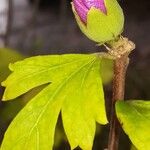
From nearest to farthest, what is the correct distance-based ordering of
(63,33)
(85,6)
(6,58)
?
(85,6)
(6,58)
(63,33)

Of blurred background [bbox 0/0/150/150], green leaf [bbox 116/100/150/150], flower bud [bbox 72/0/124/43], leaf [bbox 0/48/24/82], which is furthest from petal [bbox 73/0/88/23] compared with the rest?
blurred background [bbox 0/0/150/150]

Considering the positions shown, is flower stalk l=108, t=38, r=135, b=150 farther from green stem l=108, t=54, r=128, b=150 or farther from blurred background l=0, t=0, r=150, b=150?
blurred background l=0, t=0, r=150, b=150

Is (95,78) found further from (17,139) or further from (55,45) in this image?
(55,45)

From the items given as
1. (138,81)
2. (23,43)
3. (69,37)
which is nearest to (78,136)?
(138,81)

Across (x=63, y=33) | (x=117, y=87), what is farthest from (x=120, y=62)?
(x=63, y=33)

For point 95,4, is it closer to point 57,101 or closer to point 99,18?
point 99,18

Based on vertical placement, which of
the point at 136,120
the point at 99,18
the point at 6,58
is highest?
the point at 99,18
